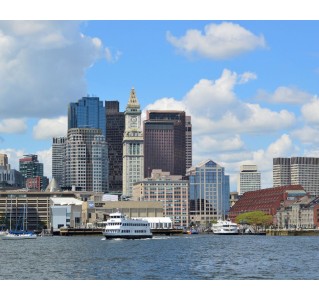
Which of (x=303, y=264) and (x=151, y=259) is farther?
(x=151, y=259)

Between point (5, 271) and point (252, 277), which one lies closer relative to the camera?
point (252, 277)

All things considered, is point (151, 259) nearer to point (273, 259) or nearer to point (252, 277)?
point (273, 259)

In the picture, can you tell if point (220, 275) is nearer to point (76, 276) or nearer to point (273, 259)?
point (76, 276)

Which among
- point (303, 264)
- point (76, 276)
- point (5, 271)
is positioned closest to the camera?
point (76, 276)

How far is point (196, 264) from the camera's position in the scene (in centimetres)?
10475
